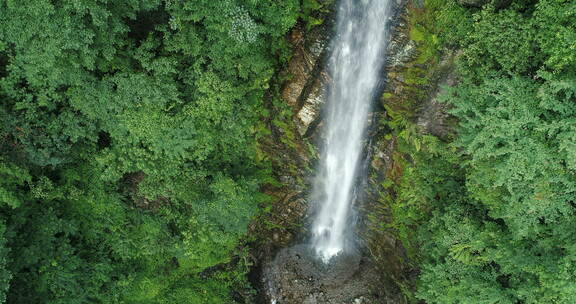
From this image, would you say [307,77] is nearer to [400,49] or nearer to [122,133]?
[400,49]

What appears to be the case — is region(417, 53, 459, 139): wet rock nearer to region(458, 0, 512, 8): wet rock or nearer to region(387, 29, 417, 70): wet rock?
region(387, 29, 417, 70): wet rock

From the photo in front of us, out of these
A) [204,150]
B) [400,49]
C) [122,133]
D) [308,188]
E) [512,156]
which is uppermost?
[400,49]

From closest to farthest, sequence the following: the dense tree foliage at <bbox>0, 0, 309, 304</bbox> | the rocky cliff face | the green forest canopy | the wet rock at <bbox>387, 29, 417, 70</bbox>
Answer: the green forest canopy → the dense tree foliage at <bbox>0, 0, 309, 304</bbox> → the wet rock at <bbox>387, 29, 417, 70</bbox> → the rocky cliff face

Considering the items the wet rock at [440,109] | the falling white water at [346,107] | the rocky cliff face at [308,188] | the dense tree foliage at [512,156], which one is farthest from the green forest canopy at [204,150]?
the falling white water at [346,107]

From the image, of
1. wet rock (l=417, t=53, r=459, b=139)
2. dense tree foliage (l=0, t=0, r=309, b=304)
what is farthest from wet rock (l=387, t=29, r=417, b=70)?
dense tree foliage (l=0, t=0, r=309, b=304)

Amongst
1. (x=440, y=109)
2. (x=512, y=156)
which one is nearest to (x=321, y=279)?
(x=440, y=109)

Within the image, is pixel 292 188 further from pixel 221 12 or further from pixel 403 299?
pixel 221 12
